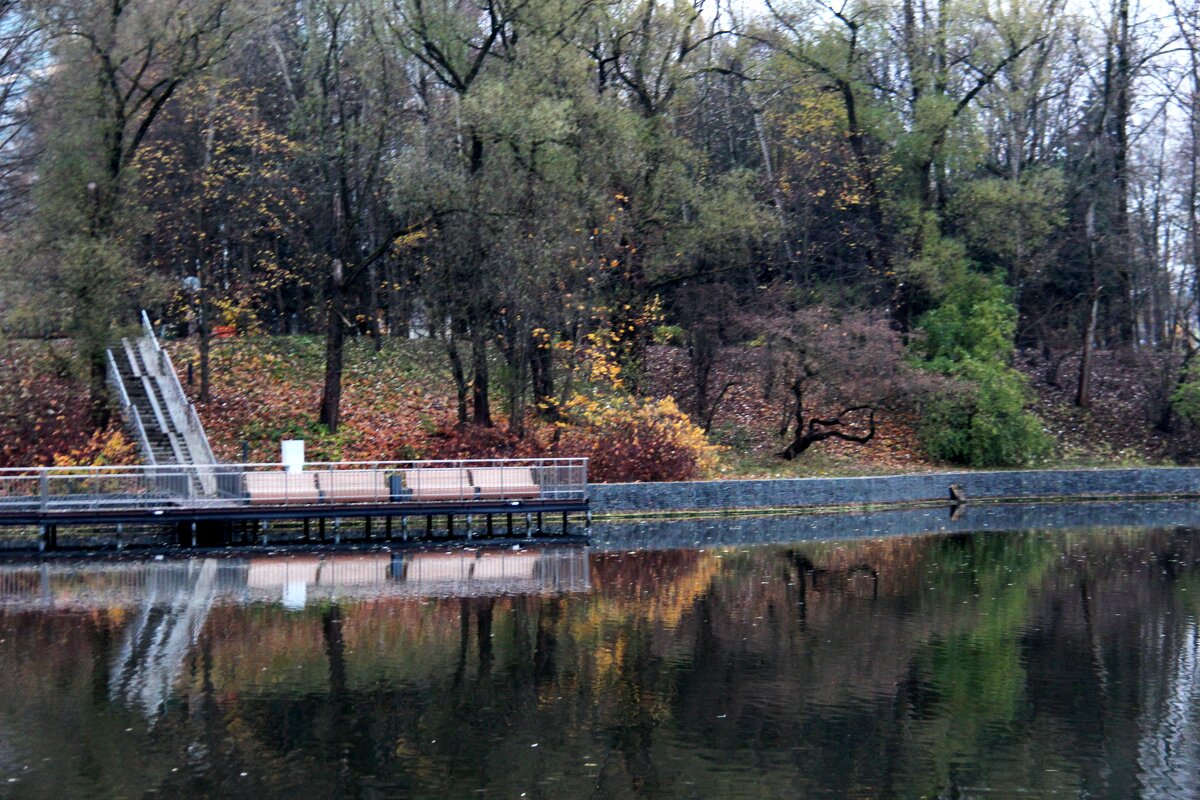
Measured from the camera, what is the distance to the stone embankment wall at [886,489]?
28969 mm

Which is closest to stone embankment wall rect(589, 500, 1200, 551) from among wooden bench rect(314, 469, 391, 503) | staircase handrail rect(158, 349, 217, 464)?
wooden bench rect(314, 469, 391, 503)

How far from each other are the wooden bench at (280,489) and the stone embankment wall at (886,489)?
22.5ft

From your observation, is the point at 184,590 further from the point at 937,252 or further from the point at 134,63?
the point at 937,252

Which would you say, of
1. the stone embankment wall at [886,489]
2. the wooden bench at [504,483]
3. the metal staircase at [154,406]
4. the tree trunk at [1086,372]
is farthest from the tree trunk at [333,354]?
the tree trunk at [1086,372]

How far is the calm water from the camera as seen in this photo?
10.6 m

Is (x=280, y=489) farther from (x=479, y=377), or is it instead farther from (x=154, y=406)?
(x=479, y=377)

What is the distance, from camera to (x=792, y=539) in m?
26.3

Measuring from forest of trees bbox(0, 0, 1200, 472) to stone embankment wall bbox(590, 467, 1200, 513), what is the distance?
85.8 inches

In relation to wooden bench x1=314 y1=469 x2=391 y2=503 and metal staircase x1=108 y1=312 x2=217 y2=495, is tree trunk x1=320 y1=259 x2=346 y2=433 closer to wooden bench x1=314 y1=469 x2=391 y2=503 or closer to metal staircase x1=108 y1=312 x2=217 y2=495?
metal staircase x1=108 y1=312 x2=217 y2=495

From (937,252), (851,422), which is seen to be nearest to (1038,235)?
(937,252)

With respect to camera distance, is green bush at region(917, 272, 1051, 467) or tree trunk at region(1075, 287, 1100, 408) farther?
tree trunk at region(1075, 287, 1100, 408)

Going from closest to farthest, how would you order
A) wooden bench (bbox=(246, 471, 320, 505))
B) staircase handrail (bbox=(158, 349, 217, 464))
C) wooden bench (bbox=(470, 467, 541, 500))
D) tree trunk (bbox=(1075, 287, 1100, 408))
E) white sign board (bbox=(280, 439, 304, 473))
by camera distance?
wooden bench (bbox=(246, 471, 320, 505))
wooden bench (bbox=(470, 467, 541, 500))
white sign board (bbox=(280, 439, 304, 473))
staircase handrail (bbox=(158, 349, 217, 464))
tree trunk (bbox=(1075, 287, 1100, 408))

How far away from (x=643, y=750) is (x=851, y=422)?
28.7 metres

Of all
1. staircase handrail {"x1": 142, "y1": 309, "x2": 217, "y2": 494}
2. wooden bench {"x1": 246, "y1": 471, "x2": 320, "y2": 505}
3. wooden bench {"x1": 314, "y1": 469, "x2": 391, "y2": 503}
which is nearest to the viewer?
wooden bench {"x1": 246, "y1": 471, "x2": 320, "y2": 505}
